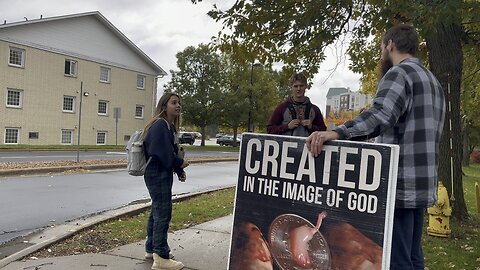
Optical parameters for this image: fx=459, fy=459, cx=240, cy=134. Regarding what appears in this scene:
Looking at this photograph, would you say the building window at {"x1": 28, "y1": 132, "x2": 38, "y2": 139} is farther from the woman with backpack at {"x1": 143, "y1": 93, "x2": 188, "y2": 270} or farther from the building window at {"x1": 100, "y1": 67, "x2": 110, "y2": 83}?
the woman with backpack at {"x1": 143, "y1": 93, "x2": 188, "y2": 270}

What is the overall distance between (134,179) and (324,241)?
37.3ft

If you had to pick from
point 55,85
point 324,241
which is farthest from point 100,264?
point 55,85

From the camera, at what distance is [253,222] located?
298 centimetres

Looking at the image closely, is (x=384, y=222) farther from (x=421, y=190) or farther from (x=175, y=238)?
(x=175, y=238)

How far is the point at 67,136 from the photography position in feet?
111

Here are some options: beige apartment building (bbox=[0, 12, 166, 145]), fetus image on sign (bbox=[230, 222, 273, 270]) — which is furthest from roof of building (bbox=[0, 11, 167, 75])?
fetus image on sign (bbox=[230, 222, 273, 270])

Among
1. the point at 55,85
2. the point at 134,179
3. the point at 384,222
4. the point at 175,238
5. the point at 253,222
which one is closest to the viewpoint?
the point at 384,222

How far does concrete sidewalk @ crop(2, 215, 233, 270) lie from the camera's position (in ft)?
15.3

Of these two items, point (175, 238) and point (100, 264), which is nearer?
point (100, 264)

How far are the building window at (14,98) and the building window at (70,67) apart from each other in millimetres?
4243

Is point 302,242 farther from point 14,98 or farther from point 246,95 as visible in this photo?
point 246,95

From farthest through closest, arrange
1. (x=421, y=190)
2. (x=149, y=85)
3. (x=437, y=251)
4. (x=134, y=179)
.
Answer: (x=149, y=85)
(x=134, y=179)
(x=437, y=251)
(x=421, y=190)

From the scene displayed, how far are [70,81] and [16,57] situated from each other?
4.28 meters

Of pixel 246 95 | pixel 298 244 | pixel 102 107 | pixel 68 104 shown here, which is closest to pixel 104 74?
pixel 102 107
